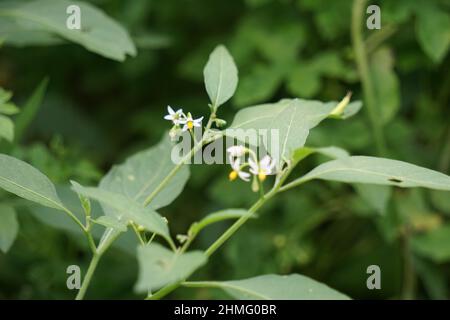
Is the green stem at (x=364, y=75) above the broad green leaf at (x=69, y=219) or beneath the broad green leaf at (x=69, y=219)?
above

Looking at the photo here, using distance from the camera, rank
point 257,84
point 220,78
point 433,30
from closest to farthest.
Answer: point 220,78 < point 433,30 < point 257,84

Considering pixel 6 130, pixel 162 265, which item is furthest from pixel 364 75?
pixel 162 265

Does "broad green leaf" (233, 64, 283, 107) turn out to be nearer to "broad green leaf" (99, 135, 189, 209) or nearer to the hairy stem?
"broad green leaf" (99, 135, 189, 209)

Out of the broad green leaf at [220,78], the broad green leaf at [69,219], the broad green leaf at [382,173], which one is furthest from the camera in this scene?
the broad green leaf at [69,219]

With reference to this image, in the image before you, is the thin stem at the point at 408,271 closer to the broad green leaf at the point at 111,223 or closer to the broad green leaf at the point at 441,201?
the broad green leaf at the point at 441,201

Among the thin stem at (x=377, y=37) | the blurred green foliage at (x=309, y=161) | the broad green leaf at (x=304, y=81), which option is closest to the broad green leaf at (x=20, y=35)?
the blurred green foliage at (x=309, y=161)

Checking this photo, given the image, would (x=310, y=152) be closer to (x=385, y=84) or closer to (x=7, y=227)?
(x=7, y=227)
